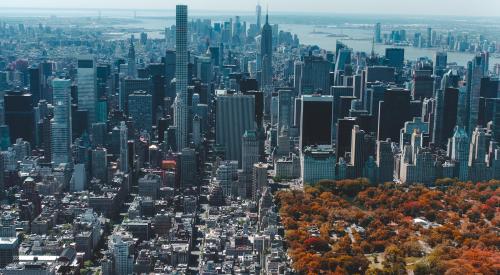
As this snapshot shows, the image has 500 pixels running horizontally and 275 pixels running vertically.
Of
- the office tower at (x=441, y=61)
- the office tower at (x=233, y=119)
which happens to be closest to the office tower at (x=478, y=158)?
the office tower at (x=233, y=119)

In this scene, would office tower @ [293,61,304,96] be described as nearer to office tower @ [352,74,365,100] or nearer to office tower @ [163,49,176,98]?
office tower @ [352,74,365,100]

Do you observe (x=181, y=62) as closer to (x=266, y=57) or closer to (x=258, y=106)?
(x=258, y=106)

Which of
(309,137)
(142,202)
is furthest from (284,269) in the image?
(309,137)

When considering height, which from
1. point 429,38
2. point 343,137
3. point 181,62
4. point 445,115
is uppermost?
point 429,38

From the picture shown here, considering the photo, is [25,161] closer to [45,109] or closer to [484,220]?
[45,109]

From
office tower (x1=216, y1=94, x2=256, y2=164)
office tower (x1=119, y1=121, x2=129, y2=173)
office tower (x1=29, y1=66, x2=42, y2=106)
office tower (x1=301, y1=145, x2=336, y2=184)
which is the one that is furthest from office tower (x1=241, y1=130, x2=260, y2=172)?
office tower (x1=29, y1=66, x2=42, y2=106)

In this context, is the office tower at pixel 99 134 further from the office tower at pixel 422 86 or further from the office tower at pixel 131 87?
the office tower at pixel 422 86

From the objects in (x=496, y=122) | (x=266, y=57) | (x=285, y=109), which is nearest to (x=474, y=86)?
(x=496, y=122)
